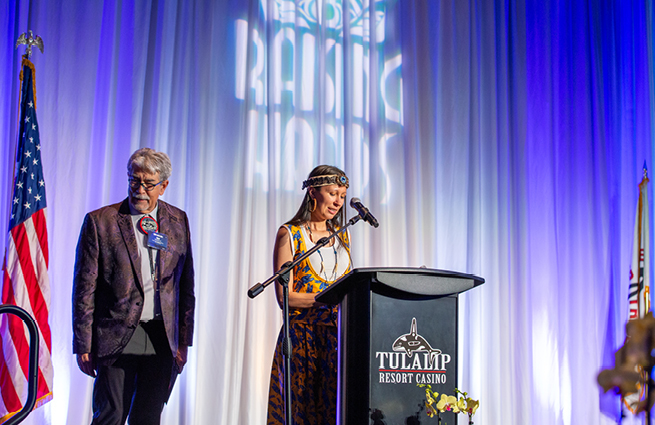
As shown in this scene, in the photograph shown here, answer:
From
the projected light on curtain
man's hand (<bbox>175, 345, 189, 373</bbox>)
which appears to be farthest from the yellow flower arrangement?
the projected light on curtain

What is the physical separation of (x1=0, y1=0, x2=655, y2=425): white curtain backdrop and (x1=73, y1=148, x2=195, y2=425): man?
1352 mm

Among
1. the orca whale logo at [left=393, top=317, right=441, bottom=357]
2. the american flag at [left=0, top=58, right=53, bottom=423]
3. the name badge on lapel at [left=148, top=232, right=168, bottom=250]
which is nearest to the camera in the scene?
the orca whale logo at [left=393, top=317, right=441, bottom=357]

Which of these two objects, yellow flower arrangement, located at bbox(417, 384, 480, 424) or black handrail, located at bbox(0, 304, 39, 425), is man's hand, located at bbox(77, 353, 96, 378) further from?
yellow flower arrangement, located at bbox(417, 384, 480, 424)

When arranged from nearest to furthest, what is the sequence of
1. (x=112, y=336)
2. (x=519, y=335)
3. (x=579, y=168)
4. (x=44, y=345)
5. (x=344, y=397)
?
(x=344, y=397) < (x=112, y=336) < (x=44, y=345) < (x=519, y=335) < (x=579, y=168)

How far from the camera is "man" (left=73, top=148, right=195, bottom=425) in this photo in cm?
235

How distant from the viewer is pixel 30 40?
3494 millimetres

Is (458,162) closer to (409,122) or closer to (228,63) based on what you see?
(409,122)

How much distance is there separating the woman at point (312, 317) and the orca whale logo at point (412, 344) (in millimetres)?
650

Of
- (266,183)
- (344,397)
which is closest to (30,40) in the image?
(266,183)

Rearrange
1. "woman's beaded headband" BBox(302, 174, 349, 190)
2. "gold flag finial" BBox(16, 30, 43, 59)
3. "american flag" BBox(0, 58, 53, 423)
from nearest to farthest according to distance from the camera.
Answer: "woman's beaded headband" BBox(302, 174, 349, 190)
"american flag" BBox(0, 58, 53, 423)
"gold flag finial" BBox(16, 30, 43, 59)

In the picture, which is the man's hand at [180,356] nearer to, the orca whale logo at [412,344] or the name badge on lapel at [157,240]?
the name badge on lapel at [157,240]

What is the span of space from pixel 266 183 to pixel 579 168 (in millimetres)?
2483

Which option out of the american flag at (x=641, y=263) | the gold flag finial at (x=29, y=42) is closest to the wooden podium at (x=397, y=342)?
the gold flag finial at (x=29, y=42)

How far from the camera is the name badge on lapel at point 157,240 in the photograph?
8.11 ft
